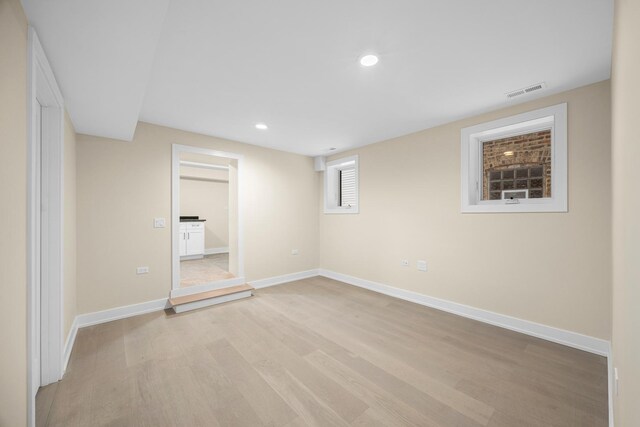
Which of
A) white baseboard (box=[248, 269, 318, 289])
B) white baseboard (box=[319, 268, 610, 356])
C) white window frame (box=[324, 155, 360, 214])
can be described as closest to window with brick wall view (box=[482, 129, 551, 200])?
white baseboard (box=[319, 268, 610, 356])

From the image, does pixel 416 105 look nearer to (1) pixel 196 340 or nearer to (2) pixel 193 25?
(2) pixel 193 25

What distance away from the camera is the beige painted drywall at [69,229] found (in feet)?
7.79

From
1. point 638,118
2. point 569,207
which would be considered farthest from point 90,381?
point 569,207

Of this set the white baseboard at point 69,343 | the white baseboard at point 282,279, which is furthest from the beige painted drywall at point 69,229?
the white baseboard at point 282,279

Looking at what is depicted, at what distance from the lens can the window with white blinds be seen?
16.9ft

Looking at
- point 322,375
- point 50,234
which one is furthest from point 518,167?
point 50,234

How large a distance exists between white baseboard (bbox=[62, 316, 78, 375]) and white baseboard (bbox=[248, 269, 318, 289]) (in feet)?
7.26

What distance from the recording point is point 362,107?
297 centimetres

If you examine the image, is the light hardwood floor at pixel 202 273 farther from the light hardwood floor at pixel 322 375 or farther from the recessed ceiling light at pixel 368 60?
the recessed ceiling light at pixel 368 60

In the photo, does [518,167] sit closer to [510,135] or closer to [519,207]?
[510,135]

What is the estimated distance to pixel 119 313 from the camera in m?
3.23

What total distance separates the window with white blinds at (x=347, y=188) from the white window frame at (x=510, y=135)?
2134 mm

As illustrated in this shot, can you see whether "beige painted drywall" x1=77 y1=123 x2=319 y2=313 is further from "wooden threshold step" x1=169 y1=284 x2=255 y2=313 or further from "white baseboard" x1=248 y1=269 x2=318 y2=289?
"wooden threshold step" x1=169 y1=284 x2=255 y2=313

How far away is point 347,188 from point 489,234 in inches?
110
